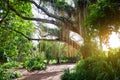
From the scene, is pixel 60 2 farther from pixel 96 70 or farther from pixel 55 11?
pixel 96 70

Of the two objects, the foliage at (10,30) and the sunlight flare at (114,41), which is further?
the foliage at (10,30)

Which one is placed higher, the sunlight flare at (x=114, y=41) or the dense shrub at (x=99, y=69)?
the sunlight flare at (x=114, y=41)

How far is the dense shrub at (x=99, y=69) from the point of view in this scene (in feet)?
28.4

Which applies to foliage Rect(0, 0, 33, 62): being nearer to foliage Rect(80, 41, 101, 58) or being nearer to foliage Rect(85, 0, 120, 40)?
foliage Rect(80, 41, 101, 58)

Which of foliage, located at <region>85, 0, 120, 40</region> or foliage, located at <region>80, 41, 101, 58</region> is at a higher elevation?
foliage, located at <region>85, 0, 120, 40</region>

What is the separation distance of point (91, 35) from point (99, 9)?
1.65 m

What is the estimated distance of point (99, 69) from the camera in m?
9.09

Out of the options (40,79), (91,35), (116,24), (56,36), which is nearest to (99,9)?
(116,24)

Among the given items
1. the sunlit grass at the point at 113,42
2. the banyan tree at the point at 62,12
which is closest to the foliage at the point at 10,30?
the banyan tree at the point at 62,12

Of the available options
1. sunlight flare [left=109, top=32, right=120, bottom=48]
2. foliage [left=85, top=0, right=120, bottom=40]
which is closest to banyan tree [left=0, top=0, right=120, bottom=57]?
sunlight flare [left=109, top=32, right=120, bottom=48]

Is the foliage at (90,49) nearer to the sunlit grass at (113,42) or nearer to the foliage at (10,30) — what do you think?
the sunlit grass at (113,42)

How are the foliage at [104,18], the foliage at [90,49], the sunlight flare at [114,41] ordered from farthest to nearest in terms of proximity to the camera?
1. the foliage at [90,49]
2. the sunlight flare at [114,41]
3. the foliage at [104,18]

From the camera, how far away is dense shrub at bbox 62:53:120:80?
8.66m

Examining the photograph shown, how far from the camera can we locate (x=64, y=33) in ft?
53.0
